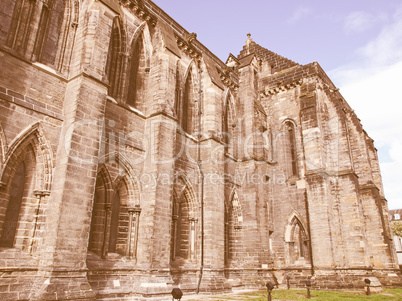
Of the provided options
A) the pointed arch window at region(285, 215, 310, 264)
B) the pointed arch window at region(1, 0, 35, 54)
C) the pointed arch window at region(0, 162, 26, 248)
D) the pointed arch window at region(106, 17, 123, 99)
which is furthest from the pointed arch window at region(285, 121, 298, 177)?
the pointed arch window at region(1, 0, 35, 54)

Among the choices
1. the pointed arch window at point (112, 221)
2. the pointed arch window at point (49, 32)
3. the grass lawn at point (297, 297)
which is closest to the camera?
the pointed arch window at point (49, 32)

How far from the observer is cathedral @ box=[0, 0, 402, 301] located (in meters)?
8.07

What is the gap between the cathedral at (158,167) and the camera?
8.07 meters

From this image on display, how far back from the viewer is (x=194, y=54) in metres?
15.6

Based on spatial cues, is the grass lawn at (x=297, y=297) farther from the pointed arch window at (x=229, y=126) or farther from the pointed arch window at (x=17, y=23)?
the pointed arch window at (x=17, y=23)

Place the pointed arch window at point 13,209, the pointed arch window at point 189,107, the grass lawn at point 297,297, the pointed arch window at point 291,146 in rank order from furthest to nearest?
the pointed arch window at point 291,146
the pointed arch window at point 189,107
the grass lawn at point 297,297
the pointed arch window at point 13,209

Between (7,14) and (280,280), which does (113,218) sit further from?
(280,280)

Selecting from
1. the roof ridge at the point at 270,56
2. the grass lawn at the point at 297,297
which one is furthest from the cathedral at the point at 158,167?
the grass lawn at the point at 297,297

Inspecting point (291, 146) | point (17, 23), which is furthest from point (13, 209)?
point (291, 146)

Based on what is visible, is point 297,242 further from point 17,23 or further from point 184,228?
point 17,23

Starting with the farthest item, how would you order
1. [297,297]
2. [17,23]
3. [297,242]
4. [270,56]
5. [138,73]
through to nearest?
[270,56], [297,242], [138,73], [297,297], [17,23]

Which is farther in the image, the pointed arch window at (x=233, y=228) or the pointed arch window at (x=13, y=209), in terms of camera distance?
the pointed arch window at (x=233, y=228)

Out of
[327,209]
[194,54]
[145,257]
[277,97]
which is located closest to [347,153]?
[327,209]

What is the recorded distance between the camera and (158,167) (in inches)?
433
